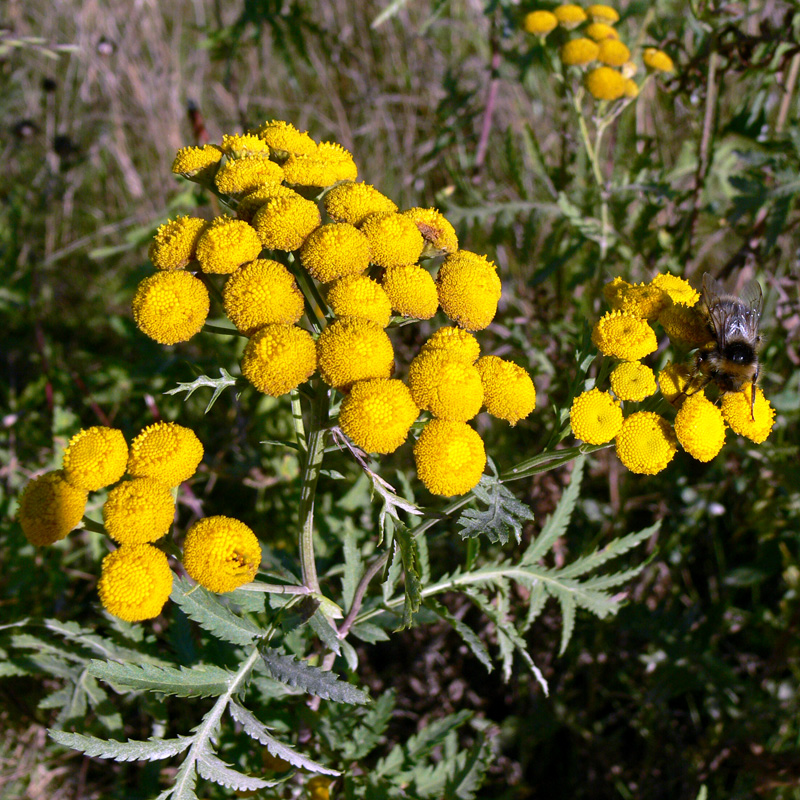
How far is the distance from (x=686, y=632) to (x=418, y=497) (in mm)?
1483

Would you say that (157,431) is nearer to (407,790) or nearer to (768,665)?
(407,790)

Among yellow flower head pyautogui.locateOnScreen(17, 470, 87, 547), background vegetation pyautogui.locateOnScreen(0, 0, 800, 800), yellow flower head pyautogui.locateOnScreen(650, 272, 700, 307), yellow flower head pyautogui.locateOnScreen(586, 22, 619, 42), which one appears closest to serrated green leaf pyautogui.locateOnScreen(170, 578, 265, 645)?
yellow flower head pyautogui.locateOnScreen(17, 470, 87, 547)

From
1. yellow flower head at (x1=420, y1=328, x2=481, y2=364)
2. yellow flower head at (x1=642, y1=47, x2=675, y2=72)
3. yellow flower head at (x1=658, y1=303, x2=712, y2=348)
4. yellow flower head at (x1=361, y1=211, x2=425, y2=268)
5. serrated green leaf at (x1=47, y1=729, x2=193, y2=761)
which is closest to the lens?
serrated green leaf at (x1=47, y1=729, x2=193, y2=761)

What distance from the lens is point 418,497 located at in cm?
360

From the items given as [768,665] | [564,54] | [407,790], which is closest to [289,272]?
[407,790]

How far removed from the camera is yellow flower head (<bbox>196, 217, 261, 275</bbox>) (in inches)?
83.0

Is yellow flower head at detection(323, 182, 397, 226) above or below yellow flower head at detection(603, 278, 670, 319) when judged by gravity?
above

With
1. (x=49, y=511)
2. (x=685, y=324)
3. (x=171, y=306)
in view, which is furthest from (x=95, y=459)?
(x=685, y=324)

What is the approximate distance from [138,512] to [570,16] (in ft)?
11.0

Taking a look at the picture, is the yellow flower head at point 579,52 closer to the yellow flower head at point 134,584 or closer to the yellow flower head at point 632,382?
the yellow flower head at point 632,382

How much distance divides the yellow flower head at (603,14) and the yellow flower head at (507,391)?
8.55ft

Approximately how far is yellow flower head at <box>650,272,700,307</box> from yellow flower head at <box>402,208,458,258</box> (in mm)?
780

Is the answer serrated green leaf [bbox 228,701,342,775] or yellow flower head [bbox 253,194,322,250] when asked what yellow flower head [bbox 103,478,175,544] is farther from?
yellow flower head [bbox 253,194,322,250]

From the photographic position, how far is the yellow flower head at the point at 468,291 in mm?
2191
